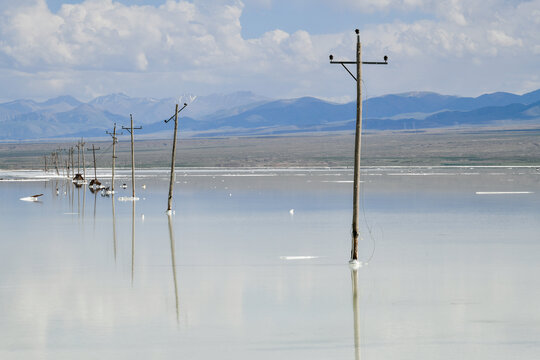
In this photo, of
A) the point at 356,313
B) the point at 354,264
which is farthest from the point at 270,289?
the point at 354,264

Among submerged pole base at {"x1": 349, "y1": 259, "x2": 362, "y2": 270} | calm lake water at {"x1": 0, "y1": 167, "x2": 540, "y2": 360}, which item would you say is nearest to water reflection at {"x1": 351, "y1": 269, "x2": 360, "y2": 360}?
calm lake water at {"x1": 0, "y1": 167, "x2": 540, "y2": 360}

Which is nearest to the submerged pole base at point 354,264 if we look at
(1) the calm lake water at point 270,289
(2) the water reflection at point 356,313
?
(1) the calm lake water at point 270,289

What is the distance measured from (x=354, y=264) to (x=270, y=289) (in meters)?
4.36

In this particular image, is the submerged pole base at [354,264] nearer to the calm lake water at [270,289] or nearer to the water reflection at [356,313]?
the calm lake water at [270,289]

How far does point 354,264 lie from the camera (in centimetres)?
2100

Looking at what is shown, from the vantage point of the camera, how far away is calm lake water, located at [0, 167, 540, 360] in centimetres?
1220

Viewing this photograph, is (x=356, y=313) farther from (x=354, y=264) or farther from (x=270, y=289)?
(x=354, y=264)

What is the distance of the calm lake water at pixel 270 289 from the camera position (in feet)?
40.0

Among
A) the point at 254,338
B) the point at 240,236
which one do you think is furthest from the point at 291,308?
the point at 240,236

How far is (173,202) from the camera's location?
48.7 meters

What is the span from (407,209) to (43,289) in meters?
26.4

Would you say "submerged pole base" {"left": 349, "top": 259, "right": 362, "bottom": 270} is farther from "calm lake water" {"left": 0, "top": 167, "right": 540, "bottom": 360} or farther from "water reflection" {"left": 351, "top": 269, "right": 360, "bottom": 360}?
"water reflection" {"left": 351, "top": 269, "right": 360, "bottom": 360}

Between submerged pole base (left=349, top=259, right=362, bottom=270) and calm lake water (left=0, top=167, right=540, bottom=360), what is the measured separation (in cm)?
25

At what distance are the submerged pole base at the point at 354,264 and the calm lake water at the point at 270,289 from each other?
0.25m
